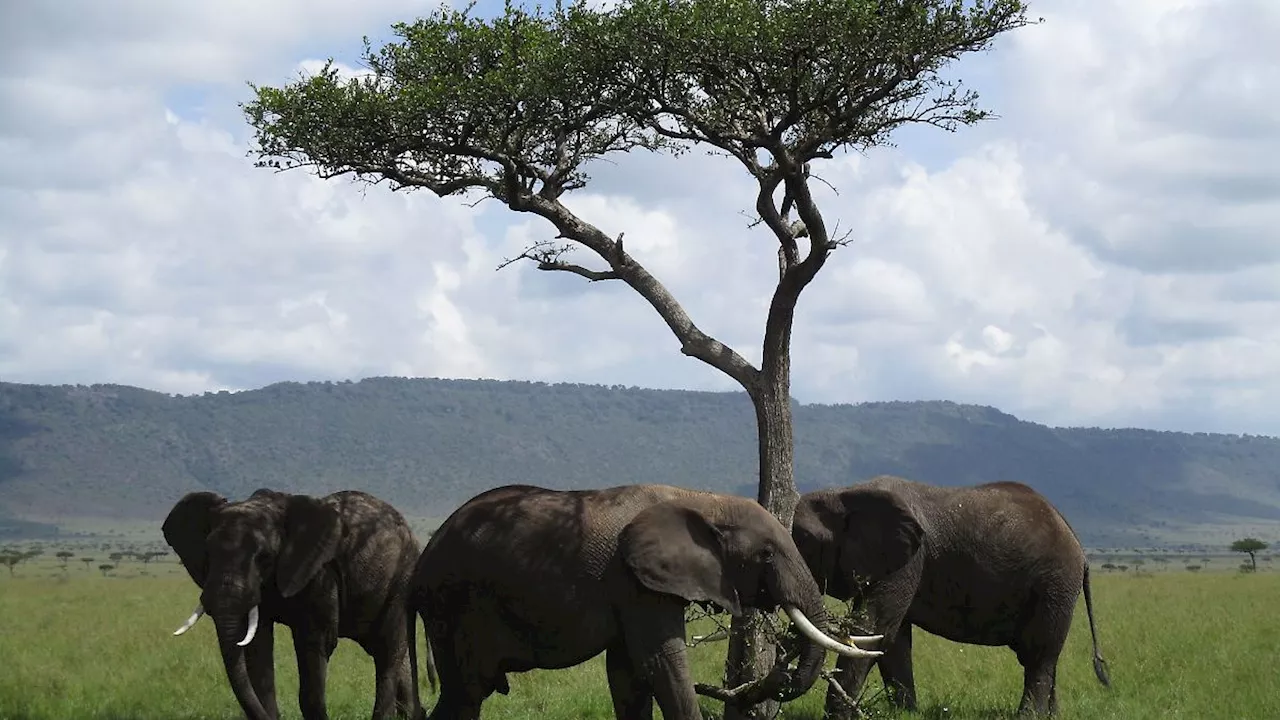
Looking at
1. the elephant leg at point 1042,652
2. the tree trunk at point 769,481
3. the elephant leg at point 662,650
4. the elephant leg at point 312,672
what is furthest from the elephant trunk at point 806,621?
the elephant leg at point 312,672

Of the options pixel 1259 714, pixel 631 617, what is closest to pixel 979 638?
pixel 1259 714

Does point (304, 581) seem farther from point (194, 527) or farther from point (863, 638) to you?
point (863, 638)

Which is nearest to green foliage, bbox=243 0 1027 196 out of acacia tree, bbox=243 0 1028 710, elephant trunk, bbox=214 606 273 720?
acacia tree, bbox=243 0 1028 710

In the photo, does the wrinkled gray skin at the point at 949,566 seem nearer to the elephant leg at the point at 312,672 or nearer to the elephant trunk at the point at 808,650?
the elephant trunk at the point at 808,650

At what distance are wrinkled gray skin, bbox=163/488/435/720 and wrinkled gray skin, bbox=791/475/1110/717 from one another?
15.9 feet

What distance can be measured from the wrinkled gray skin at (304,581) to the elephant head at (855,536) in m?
4.59

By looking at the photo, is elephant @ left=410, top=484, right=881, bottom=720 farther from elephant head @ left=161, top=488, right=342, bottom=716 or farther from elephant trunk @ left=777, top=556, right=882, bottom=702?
elephant head @ left=161, top=488, right=342, bottom=716

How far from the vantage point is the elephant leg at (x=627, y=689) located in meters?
14.1

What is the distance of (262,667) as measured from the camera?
16.9 meters

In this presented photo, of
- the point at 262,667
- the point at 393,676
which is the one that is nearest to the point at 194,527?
the point at 262,667

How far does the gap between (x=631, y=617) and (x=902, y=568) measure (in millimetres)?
5068

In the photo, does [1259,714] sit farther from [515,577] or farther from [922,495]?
[515,577]

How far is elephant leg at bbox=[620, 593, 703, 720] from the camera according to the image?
529 inches

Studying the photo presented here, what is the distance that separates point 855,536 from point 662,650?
188 inches
